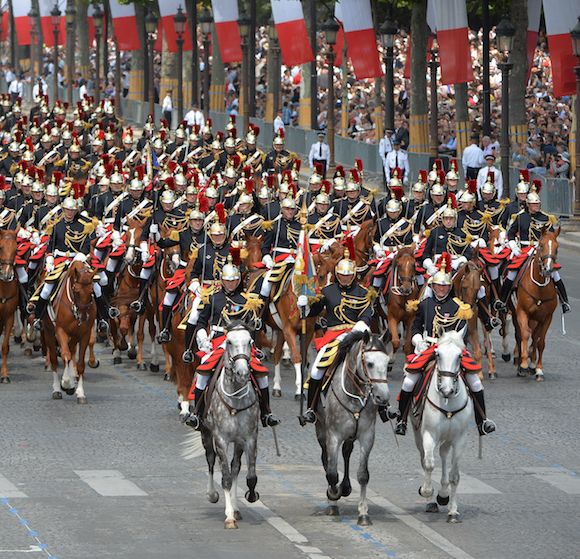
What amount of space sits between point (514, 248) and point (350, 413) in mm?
10720

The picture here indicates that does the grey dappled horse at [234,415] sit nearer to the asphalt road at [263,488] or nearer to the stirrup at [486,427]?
the asphalt road at [263,488]

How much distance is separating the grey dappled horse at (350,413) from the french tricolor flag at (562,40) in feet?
81.1

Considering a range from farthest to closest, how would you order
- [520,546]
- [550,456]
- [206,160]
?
1. [206,160]
2. [550,456]
3. [520,546]

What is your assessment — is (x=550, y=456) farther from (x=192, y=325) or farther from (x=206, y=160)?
(x=206, y=160)

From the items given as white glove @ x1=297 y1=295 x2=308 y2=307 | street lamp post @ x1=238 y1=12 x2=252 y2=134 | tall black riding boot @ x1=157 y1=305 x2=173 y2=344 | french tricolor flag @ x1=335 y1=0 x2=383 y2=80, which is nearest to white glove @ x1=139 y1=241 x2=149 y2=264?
tall black riding boot @ x1=157 y1=305 x2=173 y2=344

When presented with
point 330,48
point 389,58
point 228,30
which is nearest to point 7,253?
point 389,58

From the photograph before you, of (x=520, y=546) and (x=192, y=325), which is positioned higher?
(x=192, y=325)

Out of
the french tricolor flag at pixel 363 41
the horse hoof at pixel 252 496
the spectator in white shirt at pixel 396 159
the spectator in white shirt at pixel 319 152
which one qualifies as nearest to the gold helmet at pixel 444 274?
the horse hoof at pixel 252 496

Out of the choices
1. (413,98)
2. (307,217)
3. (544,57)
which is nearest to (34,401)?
(307,217)

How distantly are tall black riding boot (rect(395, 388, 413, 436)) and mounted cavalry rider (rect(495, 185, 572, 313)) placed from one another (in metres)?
8.70

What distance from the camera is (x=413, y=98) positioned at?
52.4m

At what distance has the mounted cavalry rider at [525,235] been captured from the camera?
1111 inches

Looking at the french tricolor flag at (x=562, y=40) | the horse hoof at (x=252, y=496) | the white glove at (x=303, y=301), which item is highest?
the french tricolor flag at (x=562, y=40)

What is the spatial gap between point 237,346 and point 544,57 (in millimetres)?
46738
